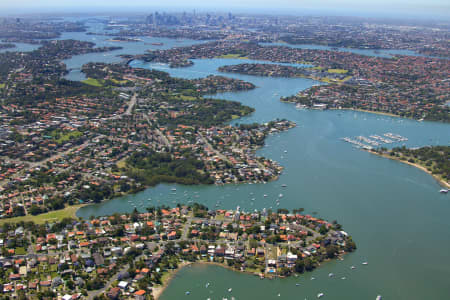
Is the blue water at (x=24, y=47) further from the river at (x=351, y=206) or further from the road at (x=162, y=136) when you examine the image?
the river at (x=351, y=206)

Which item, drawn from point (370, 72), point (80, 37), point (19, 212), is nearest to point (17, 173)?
point (19, 212)

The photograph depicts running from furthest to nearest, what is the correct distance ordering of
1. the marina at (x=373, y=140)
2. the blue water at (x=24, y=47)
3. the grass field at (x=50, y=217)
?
the blue water at (x=24, y=47) < the marina at (x=373, y=140) < the grass field at (x=50, y=217)

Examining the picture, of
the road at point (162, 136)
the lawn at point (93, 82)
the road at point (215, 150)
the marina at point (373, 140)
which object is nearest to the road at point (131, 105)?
the road at point (162, 136)

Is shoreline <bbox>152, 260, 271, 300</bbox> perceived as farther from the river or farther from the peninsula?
the river

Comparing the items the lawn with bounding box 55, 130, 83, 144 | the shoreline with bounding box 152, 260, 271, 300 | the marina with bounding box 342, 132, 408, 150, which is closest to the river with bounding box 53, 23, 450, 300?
the shoreline with bounding box 152, 260, 271, 300

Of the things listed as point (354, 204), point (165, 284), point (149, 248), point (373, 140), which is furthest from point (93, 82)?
point (165, 284)

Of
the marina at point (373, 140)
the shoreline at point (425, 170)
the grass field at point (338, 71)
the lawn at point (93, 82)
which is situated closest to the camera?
the shoreline at point (425, 170)

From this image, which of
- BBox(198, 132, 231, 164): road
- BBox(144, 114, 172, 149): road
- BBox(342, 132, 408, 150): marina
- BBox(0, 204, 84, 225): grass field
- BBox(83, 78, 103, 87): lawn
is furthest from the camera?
BBox(83, 78, 103, 87): lawn

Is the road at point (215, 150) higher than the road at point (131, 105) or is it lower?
lower

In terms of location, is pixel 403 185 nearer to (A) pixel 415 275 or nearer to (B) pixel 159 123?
(A) pixel 415 275
